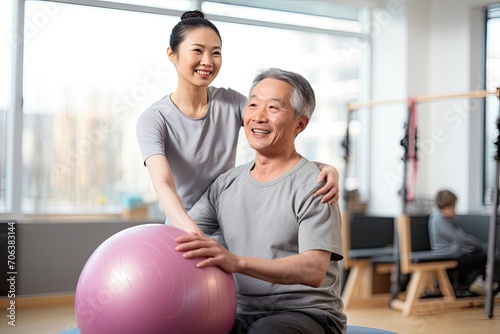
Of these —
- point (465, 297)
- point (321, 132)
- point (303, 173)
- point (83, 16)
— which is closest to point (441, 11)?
point (321, 132)

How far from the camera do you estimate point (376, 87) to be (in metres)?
6.72

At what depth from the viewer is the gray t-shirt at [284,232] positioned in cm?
201

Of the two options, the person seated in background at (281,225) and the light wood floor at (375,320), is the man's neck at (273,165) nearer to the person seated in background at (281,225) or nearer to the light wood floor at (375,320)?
the person seated in background at (281,225)

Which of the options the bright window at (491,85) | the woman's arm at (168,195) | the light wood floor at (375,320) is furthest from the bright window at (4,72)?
the bright window at (491,85)

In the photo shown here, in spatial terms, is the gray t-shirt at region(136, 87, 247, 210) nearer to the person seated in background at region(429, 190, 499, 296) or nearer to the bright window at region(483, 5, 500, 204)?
the person seated in background at region(429, 190, 499, 296)

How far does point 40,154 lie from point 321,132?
258 centimetres

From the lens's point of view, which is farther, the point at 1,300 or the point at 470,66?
the point at 470,66

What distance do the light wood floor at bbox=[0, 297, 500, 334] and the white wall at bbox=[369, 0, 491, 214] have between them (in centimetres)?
144

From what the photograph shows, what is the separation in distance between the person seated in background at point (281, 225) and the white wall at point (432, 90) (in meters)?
4.43

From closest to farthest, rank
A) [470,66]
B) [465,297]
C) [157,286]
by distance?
[157,286]
[465,297]
[470,66]

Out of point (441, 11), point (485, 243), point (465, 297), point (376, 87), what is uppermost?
point (441, 11)

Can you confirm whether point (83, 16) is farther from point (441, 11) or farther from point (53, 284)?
point (441, 11)

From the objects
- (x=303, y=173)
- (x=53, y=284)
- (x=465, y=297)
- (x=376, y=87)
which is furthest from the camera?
(x=376, y=87)

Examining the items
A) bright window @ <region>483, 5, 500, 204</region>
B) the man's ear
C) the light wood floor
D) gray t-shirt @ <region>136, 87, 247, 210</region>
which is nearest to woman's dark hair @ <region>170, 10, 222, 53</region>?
gray t-shirt @ <region>136, 87, 247, 210</region>
